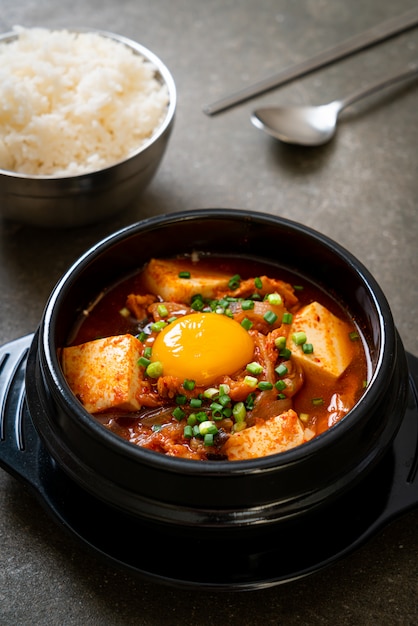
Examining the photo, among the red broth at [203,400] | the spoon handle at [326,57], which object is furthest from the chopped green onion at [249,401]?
the spoon handle at [326,57]

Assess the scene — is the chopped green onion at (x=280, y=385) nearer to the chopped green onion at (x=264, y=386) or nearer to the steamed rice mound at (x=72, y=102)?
the chopped green onion at (x=264, y=386)

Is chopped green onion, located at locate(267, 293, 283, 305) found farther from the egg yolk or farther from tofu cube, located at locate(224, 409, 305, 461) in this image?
tofu cube, located at locate(224, 409, 305, 461)

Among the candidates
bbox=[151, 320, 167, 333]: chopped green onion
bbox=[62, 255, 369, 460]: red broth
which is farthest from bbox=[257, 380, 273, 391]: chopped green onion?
bbox=[151, 320, 167, 333]: chopped green onion

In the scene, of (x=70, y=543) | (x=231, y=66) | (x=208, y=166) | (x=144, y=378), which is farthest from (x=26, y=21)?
(x=70, y=543)

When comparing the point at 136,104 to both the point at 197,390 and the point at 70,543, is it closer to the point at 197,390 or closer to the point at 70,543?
the point at 197,390

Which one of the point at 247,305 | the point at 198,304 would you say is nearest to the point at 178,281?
the point at 198,304
